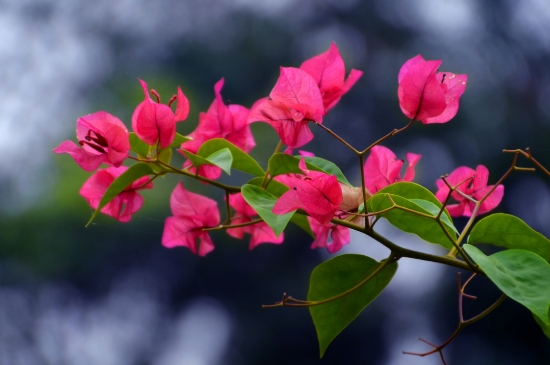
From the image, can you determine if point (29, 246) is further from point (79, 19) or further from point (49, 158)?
point (79, 19)

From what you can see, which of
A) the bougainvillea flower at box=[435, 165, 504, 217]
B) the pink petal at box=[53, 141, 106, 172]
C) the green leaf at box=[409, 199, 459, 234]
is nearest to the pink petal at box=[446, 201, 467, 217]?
the bougainvillea flower at box=[435, 165, 504, 217]

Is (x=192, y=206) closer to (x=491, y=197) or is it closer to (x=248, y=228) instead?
(x=248, y=228)

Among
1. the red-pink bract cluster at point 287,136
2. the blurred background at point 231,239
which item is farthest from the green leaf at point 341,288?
the blurred background at point 231,239

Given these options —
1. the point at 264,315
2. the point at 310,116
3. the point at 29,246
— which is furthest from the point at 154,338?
the point at 310,116

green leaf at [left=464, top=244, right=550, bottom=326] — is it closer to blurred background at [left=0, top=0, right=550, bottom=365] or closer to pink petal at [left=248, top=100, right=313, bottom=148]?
pink petal at [left=248, top=100, right=313, bottom=148]

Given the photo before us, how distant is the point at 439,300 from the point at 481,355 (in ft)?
0.58

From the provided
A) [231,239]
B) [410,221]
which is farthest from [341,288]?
[231,239]

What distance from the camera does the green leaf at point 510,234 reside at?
0.84ft

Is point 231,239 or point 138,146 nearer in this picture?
point 138,146

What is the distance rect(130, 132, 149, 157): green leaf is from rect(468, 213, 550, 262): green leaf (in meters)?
0.17

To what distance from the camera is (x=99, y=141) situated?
0.28m

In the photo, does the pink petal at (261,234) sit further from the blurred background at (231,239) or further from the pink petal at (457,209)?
the blurred background at (231,239)

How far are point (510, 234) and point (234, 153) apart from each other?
146 millimetres

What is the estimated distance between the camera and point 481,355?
145 centimetres
